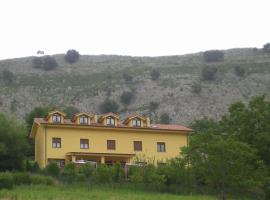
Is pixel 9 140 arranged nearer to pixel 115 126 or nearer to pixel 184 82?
pixel 115 126

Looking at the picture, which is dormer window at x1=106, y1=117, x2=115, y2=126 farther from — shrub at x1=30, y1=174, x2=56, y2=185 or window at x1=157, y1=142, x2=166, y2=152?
shrub at x1=30, y1=174, x2=56, y2=185

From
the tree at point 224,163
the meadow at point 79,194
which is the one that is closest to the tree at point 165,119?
the tree at point 224,163

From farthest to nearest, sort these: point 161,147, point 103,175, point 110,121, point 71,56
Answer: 1. point 71,56
2. point 161,147
3. point 110,121
4. point 103,175

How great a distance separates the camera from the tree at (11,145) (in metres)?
66.9

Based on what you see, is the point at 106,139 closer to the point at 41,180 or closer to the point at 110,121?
the point at 110,121

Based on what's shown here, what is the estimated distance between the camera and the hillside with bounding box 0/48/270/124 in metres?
135

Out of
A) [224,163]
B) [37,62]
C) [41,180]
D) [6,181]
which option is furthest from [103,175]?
[37,62]

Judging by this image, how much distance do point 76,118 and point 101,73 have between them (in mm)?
84814

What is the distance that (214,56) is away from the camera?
570ft

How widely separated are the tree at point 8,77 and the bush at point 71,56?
27013mm

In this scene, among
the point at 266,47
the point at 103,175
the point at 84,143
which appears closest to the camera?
the point at 103,175

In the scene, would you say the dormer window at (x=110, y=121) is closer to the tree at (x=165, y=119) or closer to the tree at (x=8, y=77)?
the tree at (x=165, y=119)

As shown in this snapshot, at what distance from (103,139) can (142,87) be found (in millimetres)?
67971

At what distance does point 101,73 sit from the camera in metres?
162
